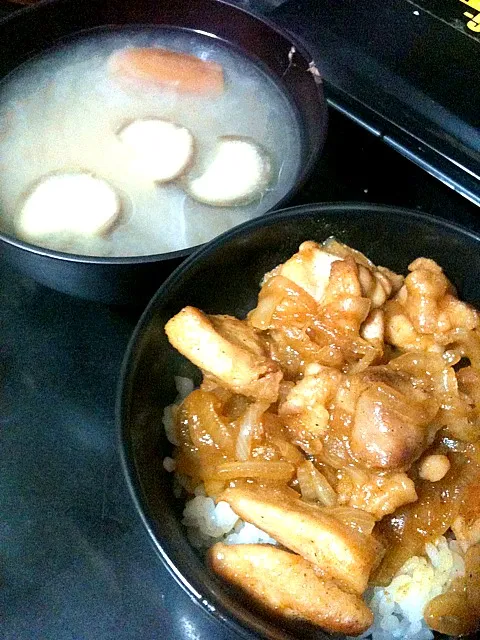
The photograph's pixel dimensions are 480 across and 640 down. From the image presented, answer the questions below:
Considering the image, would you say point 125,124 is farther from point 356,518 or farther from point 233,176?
point 356,518

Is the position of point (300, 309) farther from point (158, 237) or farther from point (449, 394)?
point (158, 237)

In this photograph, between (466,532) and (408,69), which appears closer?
(466,532)

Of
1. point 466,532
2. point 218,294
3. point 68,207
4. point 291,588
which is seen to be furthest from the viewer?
point 68,207

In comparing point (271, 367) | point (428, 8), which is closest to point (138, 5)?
point (428, 8)

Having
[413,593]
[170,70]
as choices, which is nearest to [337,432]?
[413,593]

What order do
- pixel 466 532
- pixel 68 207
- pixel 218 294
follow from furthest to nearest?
pixel 68 207, pixel 218 294, pixel 466 532

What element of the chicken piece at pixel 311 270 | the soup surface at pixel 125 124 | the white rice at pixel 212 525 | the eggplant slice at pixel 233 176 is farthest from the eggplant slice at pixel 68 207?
the white rice at pixel 212 525

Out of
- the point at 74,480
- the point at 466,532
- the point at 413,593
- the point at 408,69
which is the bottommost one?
the point at 74,480

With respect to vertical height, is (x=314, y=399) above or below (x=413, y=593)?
above
